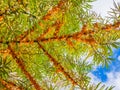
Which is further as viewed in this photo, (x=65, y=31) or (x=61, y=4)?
(x=65, y=31)

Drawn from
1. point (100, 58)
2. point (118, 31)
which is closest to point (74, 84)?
point (100, 58)

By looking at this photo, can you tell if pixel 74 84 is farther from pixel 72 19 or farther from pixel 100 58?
pixel 72 19

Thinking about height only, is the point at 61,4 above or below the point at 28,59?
above

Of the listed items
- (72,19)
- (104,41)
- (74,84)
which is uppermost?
(72,19)

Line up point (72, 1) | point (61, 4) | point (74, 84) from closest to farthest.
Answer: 1. point (72, 1)
2. point (61, 4)
3. point (74, 84)

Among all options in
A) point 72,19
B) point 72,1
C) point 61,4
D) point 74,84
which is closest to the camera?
point 72,1

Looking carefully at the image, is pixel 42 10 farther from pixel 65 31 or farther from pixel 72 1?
pixel 65 31

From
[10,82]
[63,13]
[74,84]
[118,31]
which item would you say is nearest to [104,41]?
[118,31]

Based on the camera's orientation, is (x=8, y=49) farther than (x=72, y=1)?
Yes

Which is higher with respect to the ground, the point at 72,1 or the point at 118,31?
the point at 72,1
